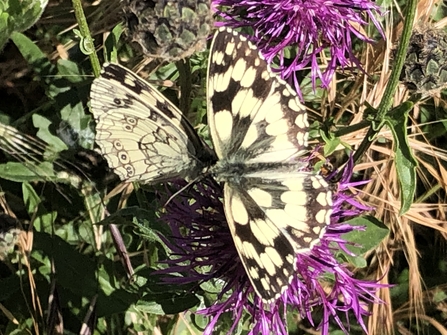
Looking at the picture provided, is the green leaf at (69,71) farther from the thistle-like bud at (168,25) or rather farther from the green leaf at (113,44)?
the thistle-like bud at (168,25)

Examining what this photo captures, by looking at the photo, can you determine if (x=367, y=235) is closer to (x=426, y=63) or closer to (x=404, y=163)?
(x=404, y=163)

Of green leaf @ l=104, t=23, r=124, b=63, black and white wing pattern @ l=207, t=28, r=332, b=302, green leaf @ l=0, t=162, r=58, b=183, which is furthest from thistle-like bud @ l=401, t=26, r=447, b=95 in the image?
green leaf @ l=0, t=162, r=58, b=183

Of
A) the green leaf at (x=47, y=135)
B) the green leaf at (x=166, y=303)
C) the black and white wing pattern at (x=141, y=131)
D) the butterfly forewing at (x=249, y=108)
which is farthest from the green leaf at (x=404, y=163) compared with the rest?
the green leaf at (x=47, y=135)

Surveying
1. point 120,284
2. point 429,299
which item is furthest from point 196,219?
point 429,299

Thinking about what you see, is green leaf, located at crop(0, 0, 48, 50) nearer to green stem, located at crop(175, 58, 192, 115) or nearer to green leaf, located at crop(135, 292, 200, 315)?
green stem, located at crop(175, 58, 192, 115)

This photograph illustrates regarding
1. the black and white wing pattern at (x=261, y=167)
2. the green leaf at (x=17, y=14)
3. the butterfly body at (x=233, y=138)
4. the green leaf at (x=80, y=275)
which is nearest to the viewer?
the black and white wing pattern at (x=261, y=167)

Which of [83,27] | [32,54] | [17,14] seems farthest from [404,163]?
[32,54]
